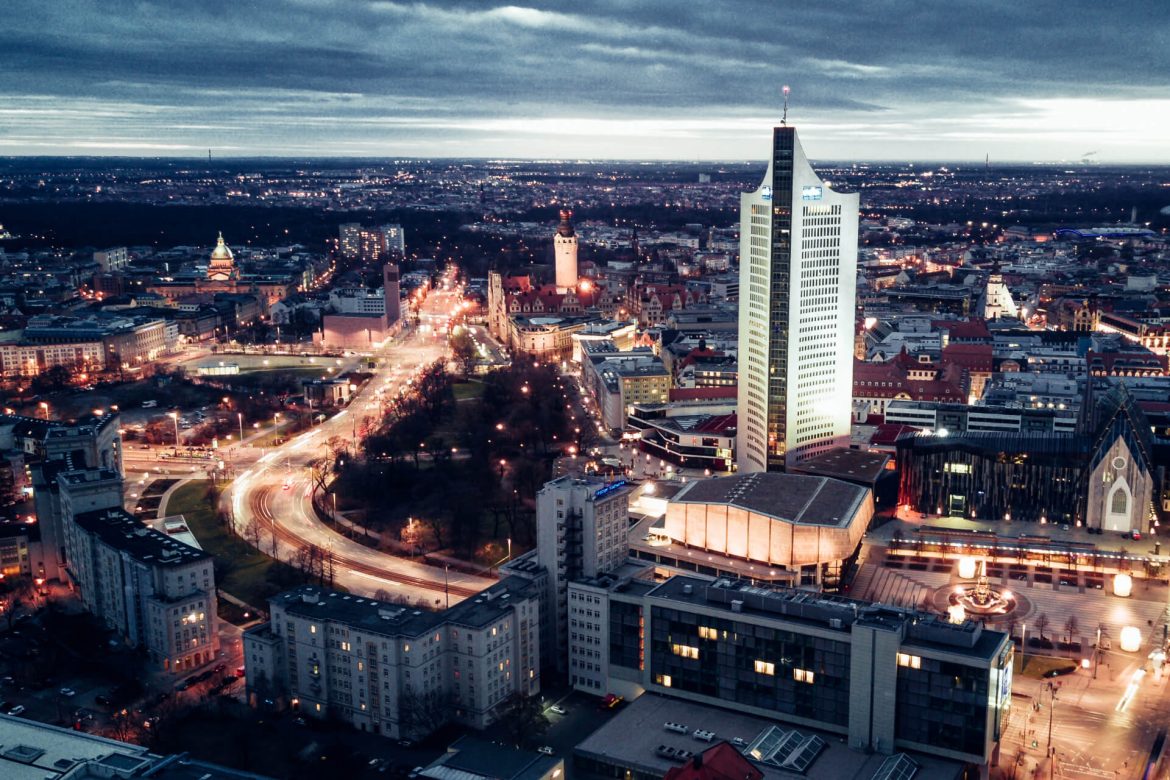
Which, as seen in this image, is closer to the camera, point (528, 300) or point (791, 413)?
point (791, 413)

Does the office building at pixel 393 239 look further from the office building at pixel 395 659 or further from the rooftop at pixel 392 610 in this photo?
the office building at pixel 395 659

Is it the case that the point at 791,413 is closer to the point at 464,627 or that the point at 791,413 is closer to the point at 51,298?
the point at 464,627

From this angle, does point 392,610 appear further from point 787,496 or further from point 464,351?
point 464,351

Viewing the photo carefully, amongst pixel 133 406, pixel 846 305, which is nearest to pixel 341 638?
pixel 846 305

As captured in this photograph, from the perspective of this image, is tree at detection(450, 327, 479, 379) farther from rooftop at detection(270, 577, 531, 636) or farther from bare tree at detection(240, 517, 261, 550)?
rooftop at detection(270, 577, 531, 636)

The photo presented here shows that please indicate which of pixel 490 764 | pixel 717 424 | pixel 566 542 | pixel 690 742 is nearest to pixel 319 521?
pixel 566 542

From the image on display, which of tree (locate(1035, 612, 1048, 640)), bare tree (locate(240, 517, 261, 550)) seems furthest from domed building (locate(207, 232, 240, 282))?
tree (locate(1035, 612, 1048, 640))
